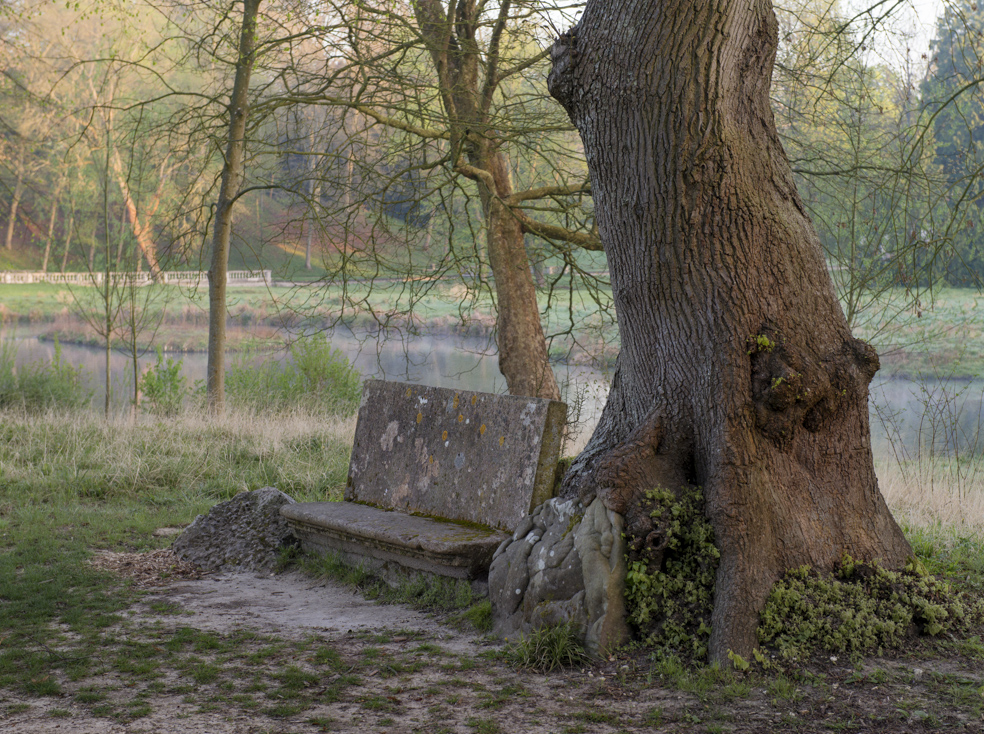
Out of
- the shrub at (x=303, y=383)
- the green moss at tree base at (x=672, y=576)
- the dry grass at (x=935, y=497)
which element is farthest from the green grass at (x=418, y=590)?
the shrub at (x=303, y=383)

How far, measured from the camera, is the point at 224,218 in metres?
10.9

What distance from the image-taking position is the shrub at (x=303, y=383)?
12375 mm

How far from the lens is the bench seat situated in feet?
14.1

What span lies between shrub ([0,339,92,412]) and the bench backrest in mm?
7484

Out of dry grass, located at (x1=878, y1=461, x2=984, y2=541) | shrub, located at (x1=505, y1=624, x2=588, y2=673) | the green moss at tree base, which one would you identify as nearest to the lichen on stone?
the green moss at tree base

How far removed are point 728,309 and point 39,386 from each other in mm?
10708

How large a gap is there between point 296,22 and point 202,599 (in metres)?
7.41

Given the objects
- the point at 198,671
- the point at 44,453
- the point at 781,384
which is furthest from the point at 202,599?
the point at 44,453

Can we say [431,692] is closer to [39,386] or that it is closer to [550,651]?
[550,651]

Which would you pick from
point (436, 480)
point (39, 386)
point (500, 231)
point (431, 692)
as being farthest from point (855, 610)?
point (39, 386)

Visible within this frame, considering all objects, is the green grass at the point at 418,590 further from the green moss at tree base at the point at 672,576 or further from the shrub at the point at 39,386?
the shrub at the point at 39,386

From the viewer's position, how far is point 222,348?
444 inches

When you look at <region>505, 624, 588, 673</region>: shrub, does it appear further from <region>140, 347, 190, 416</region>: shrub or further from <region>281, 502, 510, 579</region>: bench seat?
<region>140, 347, 190, 416</region>: shrub

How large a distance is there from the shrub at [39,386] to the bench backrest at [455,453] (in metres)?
Answer: 7.48
